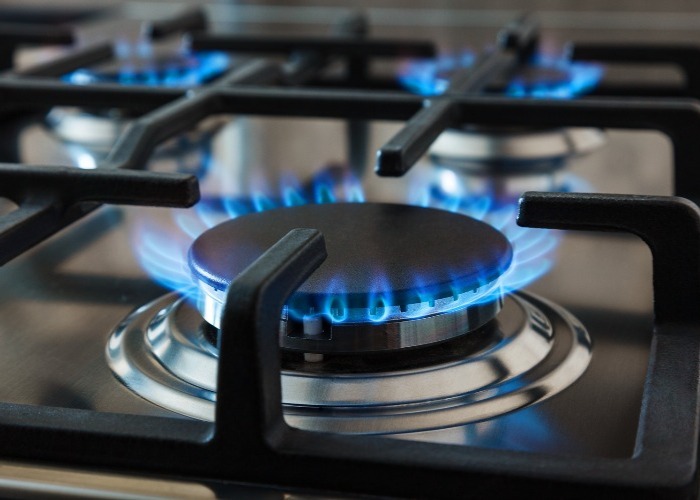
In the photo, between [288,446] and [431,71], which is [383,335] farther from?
[431,71]

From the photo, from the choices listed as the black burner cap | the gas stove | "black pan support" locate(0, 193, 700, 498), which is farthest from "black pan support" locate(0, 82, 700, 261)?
"black pan support" locate(0, 193, 700, 498)

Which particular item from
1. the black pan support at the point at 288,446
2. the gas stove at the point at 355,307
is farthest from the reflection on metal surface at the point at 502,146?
the black pan support at the point at 288,446

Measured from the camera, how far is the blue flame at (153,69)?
3.12ft

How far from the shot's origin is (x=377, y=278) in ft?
1.50

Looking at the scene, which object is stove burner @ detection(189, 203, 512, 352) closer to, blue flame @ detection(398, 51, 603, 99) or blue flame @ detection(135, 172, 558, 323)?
blue flame @ detection(135, 172, 558, 323)

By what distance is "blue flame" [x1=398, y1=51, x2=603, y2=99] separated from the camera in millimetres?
906

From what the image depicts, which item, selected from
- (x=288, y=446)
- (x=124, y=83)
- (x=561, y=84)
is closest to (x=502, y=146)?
(x=561, y=84)

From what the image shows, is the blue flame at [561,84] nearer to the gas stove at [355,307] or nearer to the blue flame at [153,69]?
the gas stove at [355,307]

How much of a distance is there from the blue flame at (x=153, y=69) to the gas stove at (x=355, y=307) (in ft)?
0.31

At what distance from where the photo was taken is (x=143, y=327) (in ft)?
1.72

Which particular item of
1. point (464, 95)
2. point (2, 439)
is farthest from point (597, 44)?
point (2, 439)

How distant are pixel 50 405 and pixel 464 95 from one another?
0.42 m

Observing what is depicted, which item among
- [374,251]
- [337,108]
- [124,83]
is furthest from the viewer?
[124,83]

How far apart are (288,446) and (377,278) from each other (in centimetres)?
11
